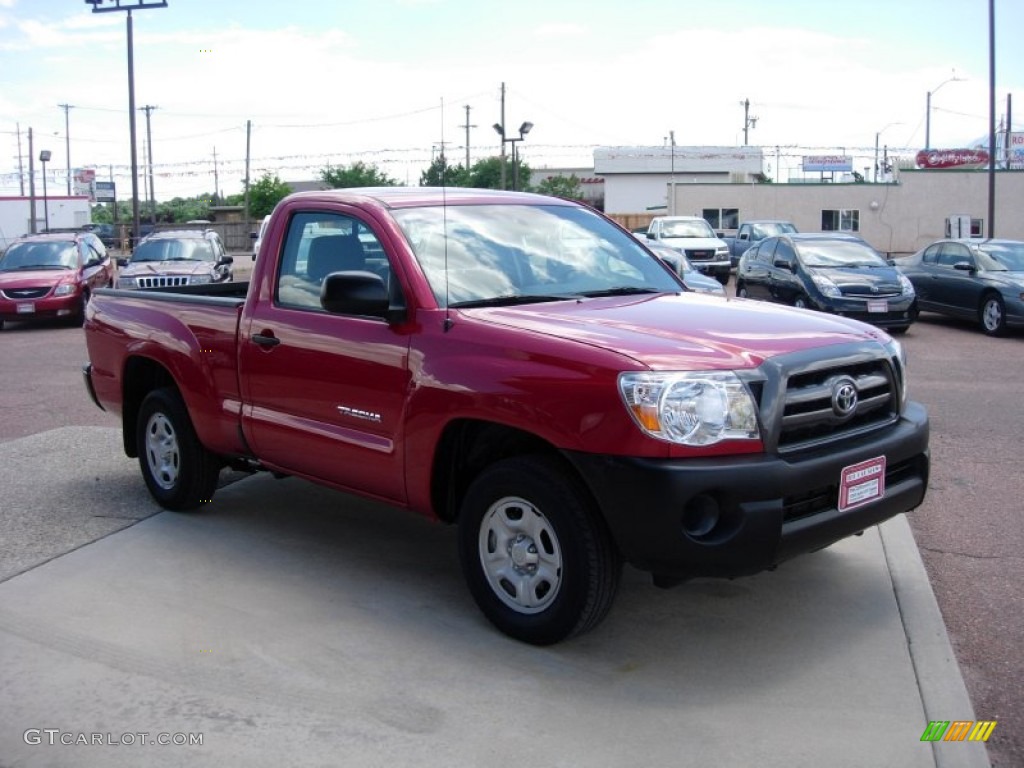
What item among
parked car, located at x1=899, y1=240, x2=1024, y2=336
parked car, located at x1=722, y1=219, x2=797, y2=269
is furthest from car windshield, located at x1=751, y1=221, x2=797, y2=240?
parked car, located at x1=899, y1=240, x2=1024, y2=336

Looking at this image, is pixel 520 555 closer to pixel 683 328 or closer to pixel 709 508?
pixel 709 508

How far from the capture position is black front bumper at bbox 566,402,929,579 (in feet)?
12.9

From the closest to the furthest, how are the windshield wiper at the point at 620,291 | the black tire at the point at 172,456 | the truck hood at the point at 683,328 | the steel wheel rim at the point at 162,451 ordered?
the truck hood at the point at 683,328 < the windshield wiper at the point at 620,291 < the black tire at the point at 172,456 < the steel wheel rim at the point at 162,451

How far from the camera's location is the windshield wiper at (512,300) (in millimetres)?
4887

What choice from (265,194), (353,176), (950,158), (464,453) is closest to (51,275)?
(464,453)

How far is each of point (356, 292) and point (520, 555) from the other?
1.36 metres

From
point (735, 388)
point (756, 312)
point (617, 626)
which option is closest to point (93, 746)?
point (617, 626)

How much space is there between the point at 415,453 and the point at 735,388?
150cm

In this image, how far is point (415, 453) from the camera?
479cm

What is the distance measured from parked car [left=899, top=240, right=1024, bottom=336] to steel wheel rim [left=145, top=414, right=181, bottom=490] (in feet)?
43.2

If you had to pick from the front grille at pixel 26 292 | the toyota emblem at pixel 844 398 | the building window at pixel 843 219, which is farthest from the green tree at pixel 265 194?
the toyota emblem at pixel 844 398

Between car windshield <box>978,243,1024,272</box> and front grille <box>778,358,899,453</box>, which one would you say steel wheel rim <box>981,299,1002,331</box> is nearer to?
car windshield <box>978,243,1024,272</box>

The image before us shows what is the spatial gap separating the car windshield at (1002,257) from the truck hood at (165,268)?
12877 millimetres
